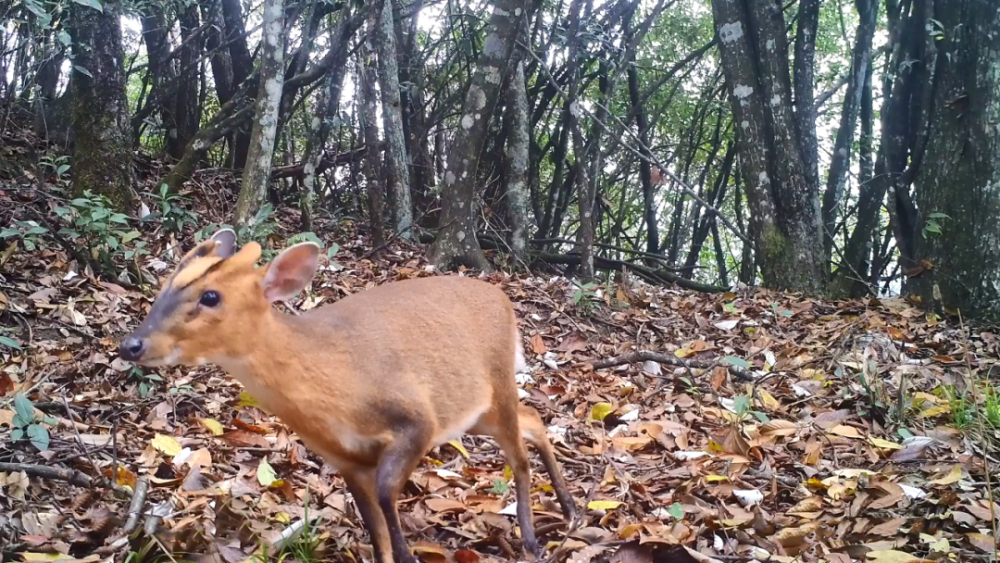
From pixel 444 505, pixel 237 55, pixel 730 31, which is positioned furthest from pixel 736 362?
pixel 237 55

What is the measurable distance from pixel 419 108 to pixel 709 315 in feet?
15.5

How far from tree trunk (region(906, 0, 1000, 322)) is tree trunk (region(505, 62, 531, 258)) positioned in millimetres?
3521

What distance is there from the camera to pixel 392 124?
8141 millimetres

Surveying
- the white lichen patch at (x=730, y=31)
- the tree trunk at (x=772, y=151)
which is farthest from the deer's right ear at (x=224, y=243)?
the white lichen patch at (x=730, y=31)

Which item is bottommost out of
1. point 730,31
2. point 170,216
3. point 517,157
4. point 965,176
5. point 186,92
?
point 170,216

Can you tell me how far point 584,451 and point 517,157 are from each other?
15.5 feet

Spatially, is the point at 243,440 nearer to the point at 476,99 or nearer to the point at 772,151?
the point at 476,99

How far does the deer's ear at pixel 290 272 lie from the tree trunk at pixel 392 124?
5.03m

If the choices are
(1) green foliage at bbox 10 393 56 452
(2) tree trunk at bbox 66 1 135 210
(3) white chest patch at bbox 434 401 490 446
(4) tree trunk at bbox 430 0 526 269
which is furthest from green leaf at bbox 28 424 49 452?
(4) tree trunk at bbox 430 0 526 269

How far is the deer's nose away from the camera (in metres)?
2.53

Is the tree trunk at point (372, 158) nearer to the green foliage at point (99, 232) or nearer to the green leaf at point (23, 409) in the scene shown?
the green foliage at point (99, 232)

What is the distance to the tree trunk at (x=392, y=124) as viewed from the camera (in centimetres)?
795

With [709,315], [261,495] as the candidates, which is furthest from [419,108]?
[261,495]

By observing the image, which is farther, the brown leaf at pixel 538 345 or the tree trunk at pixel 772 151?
the tree trunk at pixel 772 151
